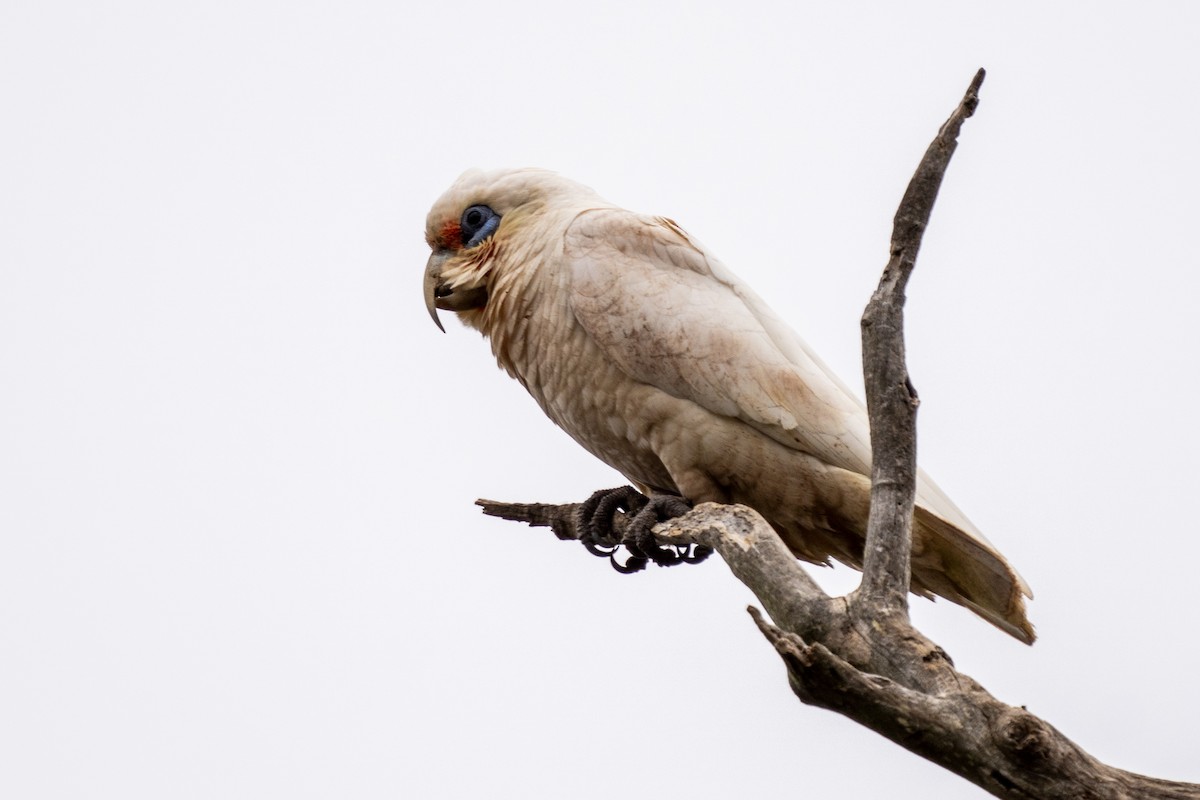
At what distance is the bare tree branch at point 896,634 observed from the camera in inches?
114

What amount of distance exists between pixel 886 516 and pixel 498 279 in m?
2.28

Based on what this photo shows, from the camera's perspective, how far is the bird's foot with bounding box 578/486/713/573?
470 centimetres

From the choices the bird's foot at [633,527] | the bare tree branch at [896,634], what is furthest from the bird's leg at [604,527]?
the bare tree branch at [896,634]

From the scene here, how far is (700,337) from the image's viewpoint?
14.8ft

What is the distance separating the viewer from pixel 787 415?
4395mm

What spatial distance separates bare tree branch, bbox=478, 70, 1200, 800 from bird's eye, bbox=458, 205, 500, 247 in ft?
6.64

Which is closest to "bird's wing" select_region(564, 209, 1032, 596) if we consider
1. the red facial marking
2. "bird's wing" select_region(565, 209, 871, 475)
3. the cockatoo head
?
"bird's wing" select_region(565, 209, 871, 475)

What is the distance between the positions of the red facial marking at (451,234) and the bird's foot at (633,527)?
4.25 feet

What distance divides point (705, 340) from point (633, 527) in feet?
2.58

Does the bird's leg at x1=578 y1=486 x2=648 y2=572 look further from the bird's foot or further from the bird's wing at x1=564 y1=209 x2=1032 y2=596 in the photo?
the bird's wing at x1=564 y1=209 x2=1032 y2=596

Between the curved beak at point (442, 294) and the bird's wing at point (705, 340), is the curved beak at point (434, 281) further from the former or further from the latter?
the bird's wing at point (705, 340)

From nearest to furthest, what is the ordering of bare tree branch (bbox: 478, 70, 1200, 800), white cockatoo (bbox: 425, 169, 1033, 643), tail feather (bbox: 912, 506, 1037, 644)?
1. bare tree branch (bbox: 478, 70, 1200, 800)
2. tail feather (bbox: 912, 506, 1037, 644)
3. white cockatoo (bbox: 425, 169, 1033, 643)

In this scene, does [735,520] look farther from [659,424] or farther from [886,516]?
[659,424]

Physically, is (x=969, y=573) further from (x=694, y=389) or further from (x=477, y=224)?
(x=477, y=224)
